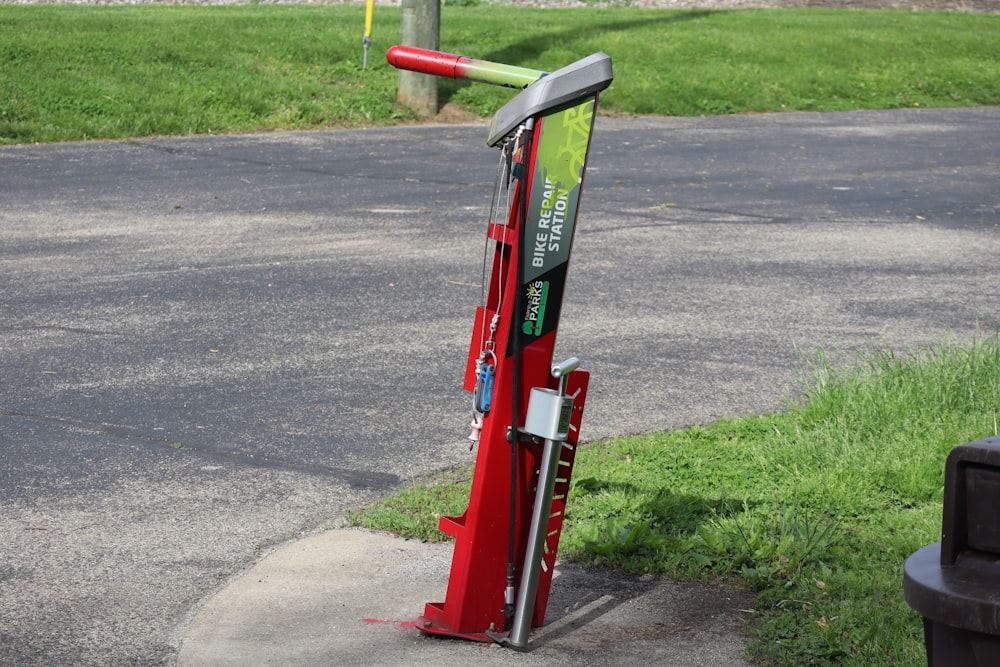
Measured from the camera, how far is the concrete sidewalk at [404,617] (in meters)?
3.54

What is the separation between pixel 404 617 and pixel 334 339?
3.33m

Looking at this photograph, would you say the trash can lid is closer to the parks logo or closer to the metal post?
the parks logo

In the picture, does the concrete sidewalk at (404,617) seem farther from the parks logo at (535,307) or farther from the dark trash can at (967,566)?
the dark trash can at (967,566)

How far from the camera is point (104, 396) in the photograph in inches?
234

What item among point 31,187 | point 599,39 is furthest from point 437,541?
point 599,39

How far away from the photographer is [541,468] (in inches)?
137

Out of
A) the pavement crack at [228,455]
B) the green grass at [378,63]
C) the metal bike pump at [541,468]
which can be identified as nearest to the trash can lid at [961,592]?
the metal bike pump at [541,468]

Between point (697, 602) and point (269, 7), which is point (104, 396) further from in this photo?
point (269, 7)

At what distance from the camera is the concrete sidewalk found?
354cm

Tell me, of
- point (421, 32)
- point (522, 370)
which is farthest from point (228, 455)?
point (421, 32)

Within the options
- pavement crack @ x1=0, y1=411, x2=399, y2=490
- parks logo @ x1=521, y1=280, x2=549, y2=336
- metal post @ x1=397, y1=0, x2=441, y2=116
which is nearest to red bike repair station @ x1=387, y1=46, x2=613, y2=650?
parks logo @ x1=521, y1=280, x2=549, y2=336

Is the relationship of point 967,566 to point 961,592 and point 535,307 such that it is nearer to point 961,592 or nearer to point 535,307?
point 961,592

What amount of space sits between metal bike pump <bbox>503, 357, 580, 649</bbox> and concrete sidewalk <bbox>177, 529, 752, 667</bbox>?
0.13 m

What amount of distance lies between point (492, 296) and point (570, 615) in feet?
3.41
